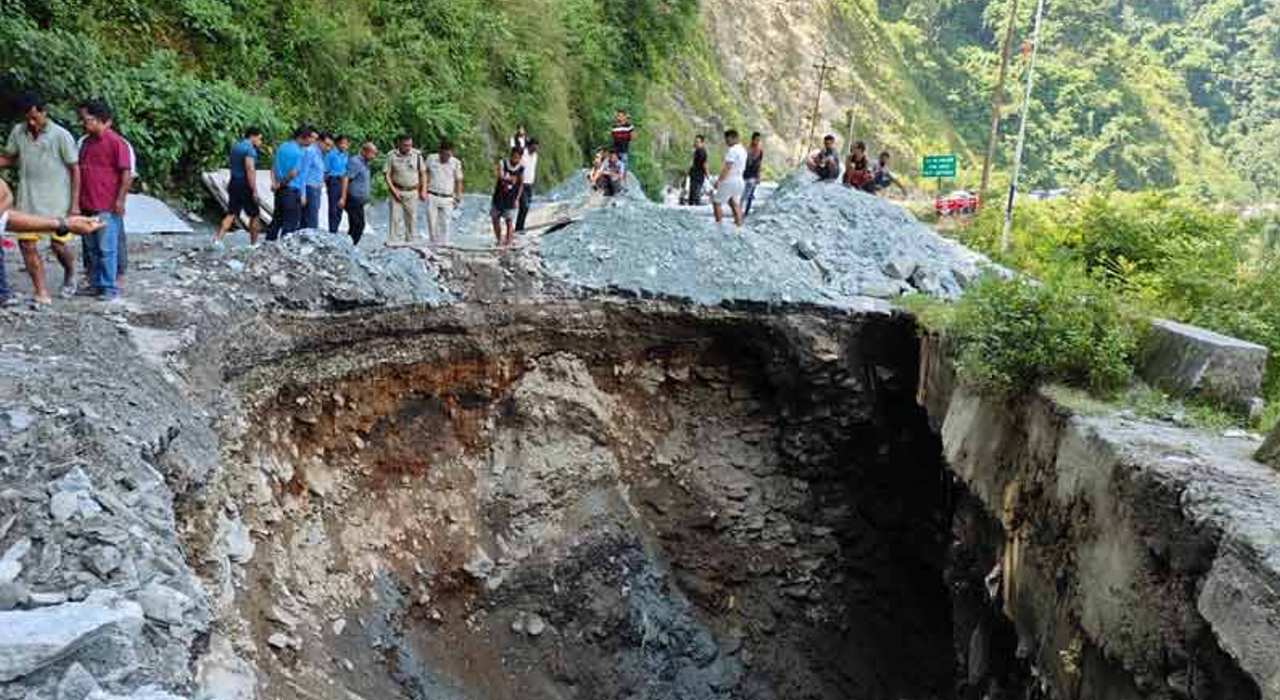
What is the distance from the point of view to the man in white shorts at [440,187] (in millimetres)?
10125

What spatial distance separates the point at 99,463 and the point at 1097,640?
5157 millimetres

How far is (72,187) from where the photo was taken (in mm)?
6344

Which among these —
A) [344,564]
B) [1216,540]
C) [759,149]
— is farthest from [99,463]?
[759,149]

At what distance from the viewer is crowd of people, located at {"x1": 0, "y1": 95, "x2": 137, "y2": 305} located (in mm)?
6170

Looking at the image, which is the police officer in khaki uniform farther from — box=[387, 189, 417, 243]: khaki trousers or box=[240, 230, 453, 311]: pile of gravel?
box=[240, 230, 453, 311]: pile of gravel

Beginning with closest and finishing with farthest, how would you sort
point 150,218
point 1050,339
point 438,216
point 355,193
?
1. point 1050,339
2. point 355,193
3. point 150,218
4. point 438,216

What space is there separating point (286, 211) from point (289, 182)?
0.29m

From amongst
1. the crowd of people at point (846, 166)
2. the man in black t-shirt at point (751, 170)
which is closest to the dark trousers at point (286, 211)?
the man in black t-shirt at point (751, 170)

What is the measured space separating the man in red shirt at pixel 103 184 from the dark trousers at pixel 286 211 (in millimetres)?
2243

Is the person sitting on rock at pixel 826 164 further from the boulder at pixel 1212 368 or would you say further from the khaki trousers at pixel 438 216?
the boulder at pixel 1212 368

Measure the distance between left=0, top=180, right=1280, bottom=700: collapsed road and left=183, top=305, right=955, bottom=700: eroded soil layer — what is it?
0.11 feet

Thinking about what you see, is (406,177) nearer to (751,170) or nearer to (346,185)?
(346,185)

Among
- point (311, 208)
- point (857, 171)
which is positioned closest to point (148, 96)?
point (311, 208)

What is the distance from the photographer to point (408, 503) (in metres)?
8.54
